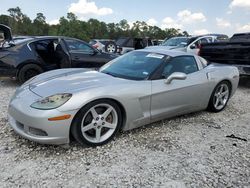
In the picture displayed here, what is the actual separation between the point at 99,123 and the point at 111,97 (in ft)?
1.21

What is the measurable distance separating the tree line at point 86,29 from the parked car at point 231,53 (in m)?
35.9

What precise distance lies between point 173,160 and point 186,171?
27 centimetres

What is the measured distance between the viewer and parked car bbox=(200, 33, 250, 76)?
275 inches

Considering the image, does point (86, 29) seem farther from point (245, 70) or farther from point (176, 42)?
point (245, 70)

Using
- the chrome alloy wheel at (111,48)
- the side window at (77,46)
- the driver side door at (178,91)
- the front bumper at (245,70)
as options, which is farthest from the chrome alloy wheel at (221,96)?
the chrome alloy wheel at (111,48)

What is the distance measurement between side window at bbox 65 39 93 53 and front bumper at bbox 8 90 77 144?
4.16 metres

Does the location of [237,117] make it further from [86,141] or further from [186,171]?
[86,141]

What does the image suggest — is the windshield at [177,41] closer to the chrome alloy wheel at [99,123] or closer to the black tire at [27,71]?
the black tire at [27,71]

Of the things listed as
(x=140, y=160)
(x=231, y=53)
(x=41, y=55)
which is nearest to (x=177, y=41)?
(x=231, y=53)

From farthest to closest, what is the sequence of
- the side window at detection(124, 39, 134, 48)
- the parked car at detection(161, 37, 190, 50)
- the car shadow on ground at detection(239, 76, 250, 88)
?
the side window at detection(124, 39, 134, 48), the parked car at detection(161, 37, 190, 50), the car shadow on ground at detection(239, 76, 250, 88)

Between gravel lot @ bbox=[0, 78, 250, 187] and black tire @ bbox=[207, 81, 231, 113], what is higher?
black tire @ bbox=[207, 81, 231, 113]

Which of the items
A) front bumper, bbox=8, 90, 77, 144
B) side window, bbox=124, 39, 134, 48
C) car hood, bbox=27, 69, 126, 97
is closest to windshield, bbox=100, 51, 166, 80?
car hood, bbox=27, 69, 126, 97

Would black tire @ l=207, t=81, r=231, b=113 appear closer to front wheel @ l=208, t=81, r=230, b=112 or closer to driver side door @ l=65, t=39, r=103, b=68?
front wheel @ l=208, t=81, r=230, b=112

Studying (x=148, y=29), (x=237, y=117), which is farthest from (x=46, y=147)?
(x=148, y=29)
